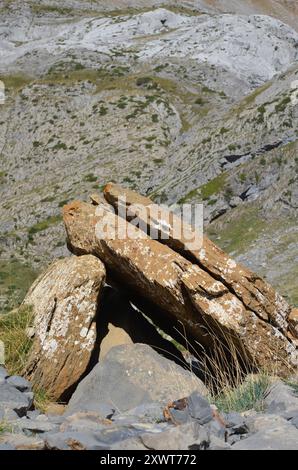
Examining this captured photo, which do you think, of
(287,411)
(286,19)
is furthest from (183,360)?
(286,19)

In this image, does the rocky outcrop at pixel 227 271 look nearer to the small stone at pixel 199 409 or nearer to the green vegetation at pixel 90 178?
the small stone at pixel 199 409

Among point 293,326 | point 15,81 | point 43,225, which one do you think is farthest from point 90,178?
point 293,326

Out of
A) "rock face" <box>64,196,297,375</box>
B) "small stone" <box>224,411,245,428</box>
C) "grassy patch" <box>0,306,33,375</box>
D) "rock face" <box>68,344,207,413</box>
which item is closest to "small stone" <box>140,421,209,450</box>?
"small stone" <box>224,411,245,428</box>

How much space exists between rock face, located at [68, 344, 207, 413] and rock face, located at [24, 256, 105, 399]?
0.41 m

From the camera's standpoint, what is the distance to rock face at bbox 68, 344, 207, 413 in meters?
11.6

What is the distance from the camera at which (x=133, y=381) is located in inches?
468

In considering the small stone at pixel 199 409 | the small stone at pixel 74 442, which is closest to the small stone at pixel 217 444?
the small stone at pixel 199 409

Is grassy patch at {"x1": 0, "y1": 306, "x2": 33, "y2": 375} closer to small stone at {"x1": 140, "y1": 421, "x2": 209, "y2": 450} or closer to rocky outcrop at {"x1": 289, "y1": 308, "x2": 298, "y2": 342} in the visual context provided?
rocky outcrop at {"x1": 289, "y1": 308, "x2": 298, "y2": 342}

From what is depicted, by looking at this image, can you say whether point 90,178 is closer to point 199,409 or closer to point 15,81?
point 15,81

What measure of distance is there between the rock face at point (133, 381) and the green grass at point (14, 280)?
21268 mm

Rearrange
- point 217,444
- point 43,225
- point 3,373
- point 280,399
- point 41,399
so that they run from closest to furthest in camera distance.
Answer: point 217,444 → point 280,399 → point 3,373 → point 41,399 → point 43,225

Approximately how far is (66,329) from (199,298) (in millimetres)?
2861

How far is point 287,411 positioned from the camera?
8078 mm
